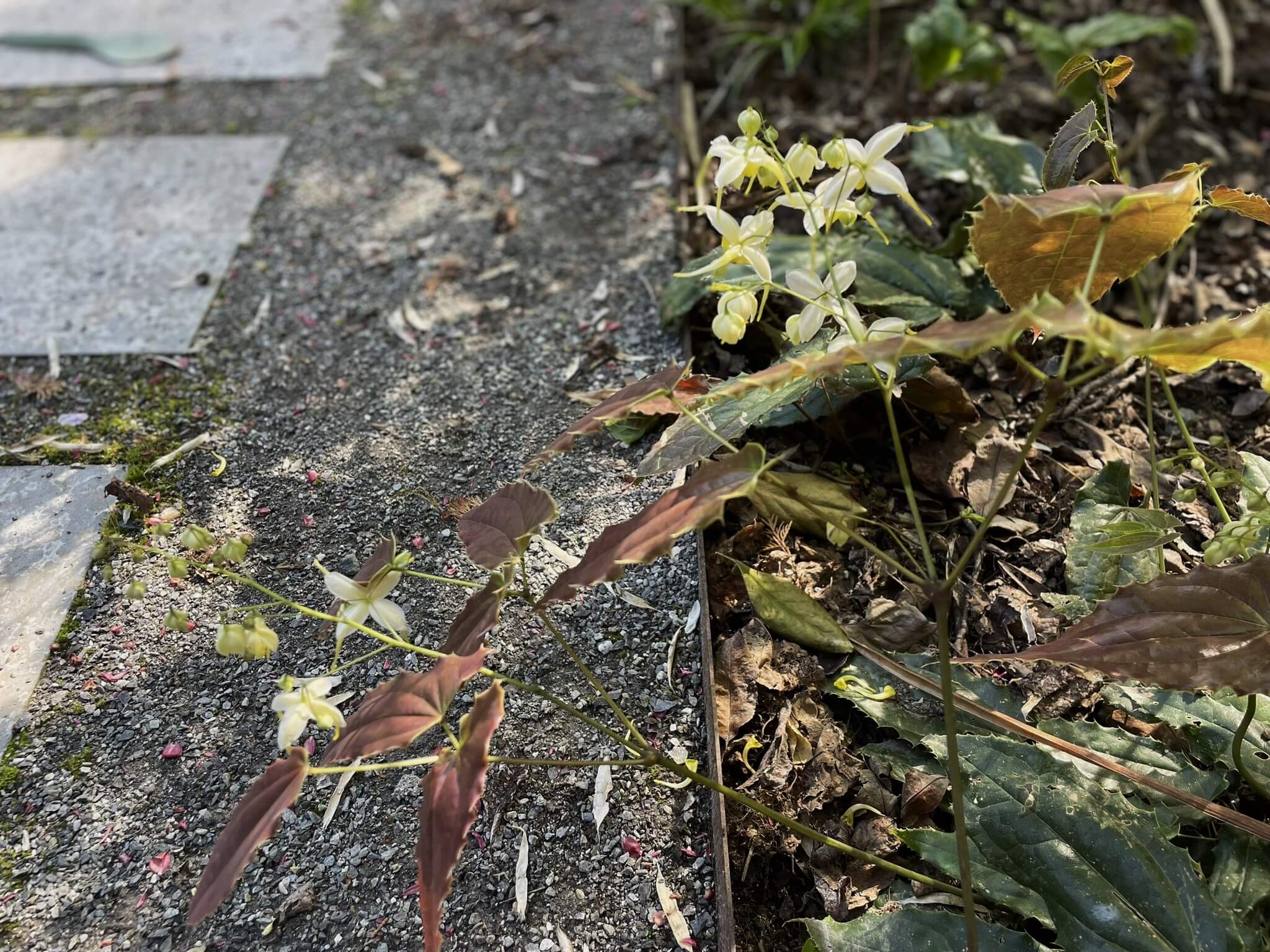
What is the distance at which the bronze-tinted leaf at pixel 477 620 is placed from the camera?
1.15 meters

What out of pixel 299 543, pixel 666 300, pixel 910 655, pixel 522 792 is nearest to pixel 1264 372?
pixel 910 655

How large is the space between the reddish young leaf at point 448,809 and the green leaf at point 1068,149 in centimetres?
100

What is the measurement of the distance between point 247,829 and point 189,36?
9.41ft

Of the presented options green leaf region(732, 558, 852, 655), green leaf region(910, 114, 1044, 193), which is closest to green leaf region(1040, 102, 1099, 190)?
green leaf region(910, 114, 1044, 193)

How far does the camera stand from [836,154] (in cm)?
120

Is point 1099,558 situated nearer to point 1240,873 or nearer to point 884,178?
point 1240,873

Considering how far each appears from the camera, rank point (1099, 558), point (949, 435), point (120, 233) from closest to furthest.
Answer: point (1099, 558), point (949, 435), point (120, 233)

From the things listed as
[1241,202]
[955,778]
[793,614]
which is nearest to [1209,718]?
[955,778]

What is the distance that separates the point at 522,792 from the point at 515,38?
2.49 metres

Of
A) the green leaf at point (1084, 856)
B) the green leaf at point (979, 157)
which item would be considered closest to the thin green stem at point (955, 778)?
the green leaf at point (1084, 856)

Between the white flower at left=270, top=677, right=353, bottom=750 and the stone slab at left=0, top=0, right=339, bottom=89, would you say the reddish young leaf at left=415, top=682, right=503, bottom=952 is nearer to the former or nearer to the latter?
the white flower at left=270, top=677, right=353, bottom=750

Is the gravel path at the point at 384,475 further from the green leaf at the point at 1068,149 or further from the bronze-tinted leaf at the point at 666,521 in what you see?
the green leaf at the point at 1068,149

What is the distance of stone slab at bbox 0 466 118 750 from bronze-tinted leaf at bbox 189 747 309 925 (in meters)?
0.60

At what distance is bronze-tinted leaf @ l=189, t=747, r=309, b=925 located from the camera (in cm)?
98
